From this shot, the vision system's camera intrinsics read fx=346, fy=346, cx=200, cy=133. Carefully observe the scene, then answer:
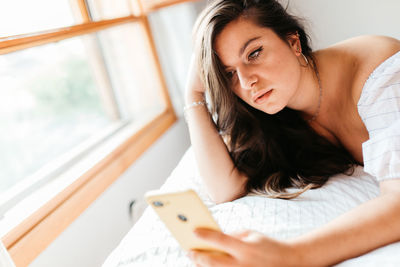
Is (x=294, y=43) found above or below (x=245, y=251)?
above

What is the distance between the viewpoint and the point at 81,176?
1.45m

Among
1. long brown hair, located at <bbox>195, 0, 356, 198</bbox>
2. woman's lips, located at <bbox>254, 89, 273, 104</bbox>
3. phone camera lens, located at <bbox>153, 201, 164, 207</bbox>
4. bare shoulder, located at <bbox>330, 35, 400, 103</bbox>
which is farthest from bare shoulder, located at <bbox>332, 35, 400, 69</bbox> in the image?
phone camera lens, located at <bbox>153, 201, 164, 207</bbox>

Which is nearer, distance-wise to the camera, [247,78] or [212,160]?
[247,78]

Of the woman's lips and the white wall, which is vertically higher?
the white wall

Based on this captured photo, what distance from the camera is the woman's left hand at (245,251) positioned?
625 millimetres

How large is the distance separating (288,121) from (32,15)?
4.21 feet

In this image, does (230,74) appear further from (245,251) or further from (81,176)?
(81,176)

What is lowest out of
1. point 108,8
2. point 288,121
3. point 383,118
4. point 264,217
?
point 264,217

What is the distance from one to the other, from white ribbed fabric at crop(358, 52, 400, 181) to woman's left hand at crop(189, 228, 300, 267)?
0.32 m

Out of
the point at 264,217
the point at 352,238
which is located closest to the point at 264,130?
the point at 264,217

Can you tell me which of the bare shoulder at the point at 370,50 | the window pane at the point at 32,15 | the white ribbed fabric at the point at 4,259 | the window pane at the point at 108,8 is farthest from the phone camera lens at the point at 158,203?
the window pane at the point at 108,8

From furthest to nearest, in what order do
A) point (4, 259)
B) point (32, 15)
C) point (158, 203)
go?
point (32, 15) < point (4, 259) < point (158, 203)

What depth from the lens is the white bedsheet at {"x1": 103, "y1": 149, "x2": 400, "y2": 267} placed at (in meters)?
0.88

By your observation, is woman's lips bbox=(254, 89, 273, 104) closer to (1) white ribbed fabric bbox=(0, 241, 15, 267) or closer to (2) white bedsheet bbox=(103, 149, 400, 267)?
(2) white bedsheet bbox=(103, 149, 400, 267)
